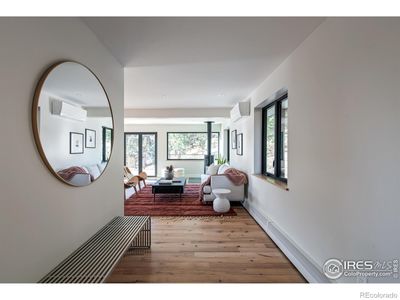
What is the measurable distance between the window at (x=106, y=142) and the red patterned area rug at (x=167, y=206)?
1.99 m

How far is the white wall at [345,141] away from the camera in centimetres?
112

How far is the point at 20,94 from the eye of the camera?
3.53ft

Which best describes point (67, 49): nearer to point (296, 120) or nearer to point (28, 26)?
point (28, 26)

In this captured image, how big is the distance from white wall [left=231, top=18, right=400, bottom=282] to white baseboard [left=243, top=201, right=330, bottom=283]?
6cm

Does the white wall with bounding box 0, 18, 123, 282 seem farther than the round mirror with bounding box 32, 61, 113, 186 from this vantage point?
No

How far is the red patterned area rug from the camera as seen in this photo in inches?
150

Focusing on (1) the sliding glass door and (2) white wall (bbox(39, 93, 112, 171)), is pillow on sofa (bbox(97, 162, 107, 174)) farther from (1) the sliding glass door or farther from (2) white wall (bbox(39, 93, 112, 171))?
(1) the sliding glass door

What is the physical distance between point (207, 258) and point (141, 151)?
6.86m

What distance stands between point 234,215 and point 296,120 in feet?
7.26

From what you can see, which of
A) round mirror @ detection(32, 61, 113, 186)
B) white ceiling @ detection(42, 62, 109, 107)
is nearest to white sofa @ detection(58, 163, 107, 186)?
round mirror @ detection(32, 61, 113, 186)

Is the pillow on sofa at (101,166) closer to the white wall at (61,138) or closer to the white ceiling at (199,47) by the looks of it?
the white wall at (61,138)

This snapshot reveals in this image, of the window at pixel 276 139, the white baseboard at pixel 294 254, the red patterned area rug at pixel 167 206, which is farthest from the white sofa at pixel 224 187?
the white baseboard at pixel 294 254
